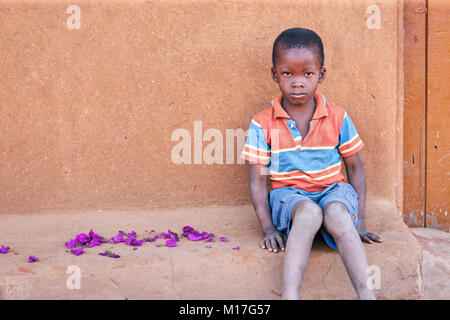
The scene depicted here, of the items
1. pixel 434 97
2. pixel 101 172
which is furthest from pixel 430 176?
pixel 101 172

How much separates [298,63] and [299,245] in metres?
0.90

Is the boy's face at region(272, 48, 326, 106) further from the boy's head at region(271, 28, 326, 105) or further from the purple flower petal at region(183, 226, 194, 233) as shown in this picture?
the purple flower petal at region(183, 226, 194, 233)

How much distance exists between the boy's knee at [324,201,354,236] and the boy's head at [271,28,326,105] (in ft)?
1.98

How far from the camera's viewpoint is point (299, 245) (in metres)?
2.27

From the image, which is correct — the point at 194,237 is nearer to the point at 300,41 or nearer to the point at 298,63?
the point at 298,63

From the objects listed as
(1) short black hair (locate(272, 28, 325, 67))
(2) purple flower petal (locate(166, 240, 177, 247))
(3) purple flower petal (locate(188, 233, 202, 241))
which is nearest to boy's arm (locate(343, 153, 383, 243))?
(1) short black hair (locate(272, 28, 325, 67))

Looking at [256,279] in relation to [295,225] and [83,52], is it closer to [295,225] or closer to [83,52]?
[295,225]

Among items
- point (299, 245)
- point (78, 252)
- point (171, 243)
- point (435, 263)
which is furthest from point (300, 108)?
point (78, 252)

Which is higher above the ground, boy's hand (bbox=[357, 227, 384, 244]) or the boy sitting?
the boy sitting

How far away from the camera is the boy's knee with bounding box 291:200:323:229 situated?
2.30 meters

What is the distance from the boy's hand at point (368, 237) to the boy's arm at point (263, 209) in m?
0.39

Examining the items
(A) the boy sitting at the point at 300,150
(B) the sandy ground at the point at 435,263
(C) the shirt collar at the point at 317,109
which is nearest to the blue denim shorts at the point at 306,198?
(A) the boy sitting at the point at 300,150

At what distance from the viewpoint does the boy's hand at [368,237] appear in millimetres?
2549

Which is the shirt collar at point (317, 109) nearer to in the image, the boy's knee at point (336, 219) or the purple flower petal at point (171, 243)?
the boy's knee at point (336, 219)
